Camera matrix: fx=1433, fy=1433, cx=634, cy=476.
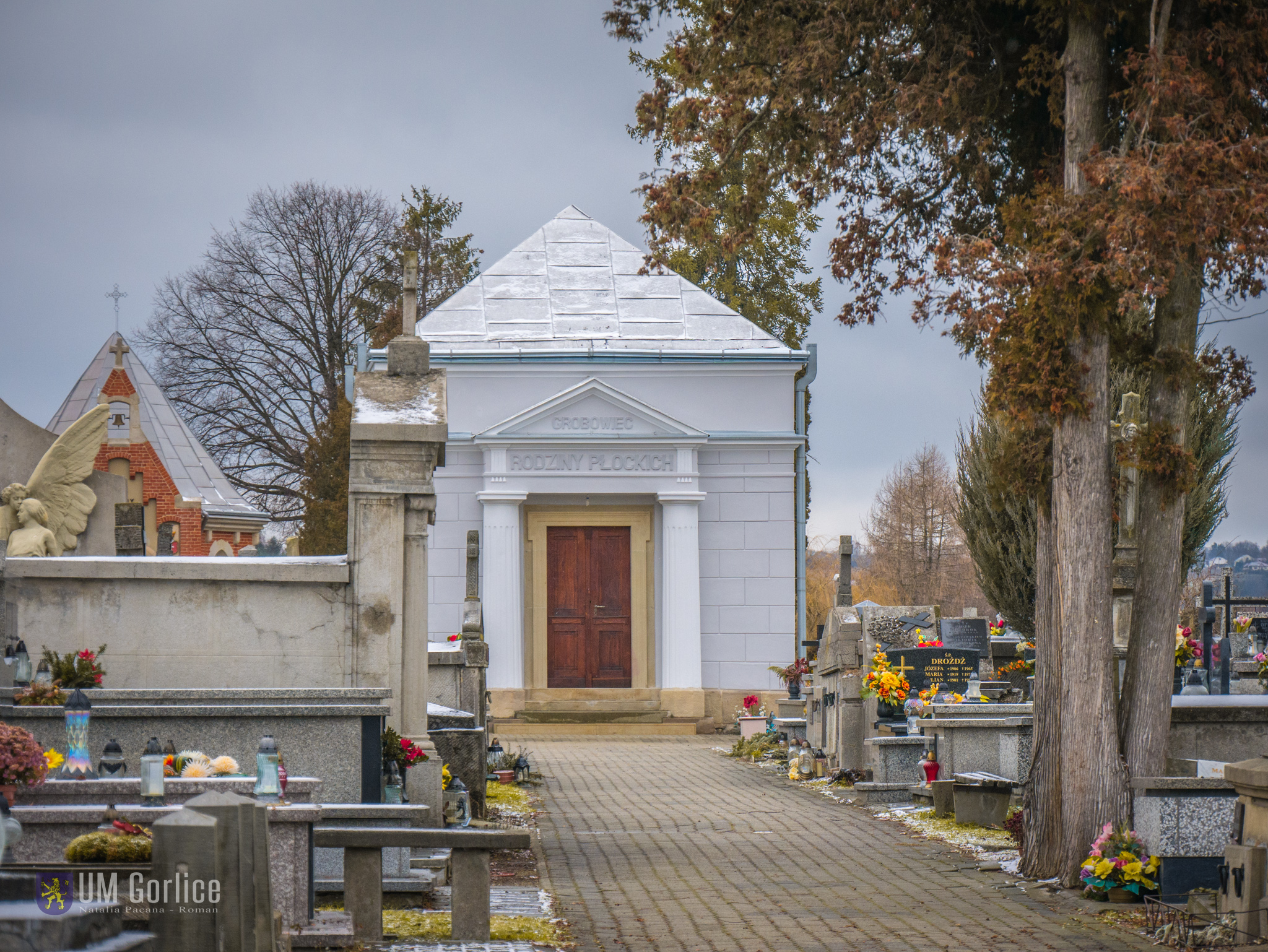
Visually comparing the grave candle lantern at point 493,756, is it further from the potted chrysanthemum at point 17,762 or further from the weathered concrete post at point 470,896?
the potted chrysanthemum at point 17,762

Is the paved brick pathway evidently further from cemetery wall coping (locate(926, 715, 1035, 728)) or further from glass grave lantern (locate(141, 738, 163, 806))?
glass grave lantern (locate(141, 738, 163, 806))

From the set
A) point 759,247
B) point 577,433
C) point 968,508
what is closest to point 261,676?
point 577,433

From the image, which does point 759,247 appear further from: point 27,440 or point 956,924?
point 956,924

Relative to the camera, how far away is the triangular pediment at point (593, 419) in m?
21.7

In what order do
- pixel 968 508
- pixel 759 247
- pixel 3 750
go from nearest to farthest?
pixel 3 750
pixel 968 508
pixel 759 247

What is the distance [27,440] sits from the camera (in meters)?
10.2

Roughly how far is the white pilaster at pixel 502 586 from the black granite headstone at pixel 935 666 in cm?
809

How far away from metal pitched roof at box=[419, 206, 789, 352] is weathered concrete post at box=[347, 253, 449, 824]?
1394 centimetres

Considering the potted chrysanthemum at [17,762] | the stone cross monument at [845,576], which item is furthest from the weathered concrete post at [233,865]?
the stone cross monument at [845,576]

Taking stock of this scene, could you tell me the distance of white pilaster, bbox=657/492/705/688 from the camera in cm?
2183

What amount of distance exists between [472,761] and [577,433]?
1104cm

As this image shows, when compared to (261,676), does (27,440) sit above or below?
above

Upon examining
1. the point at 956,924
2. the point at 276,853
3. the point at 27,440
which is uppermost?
the point at 27,440

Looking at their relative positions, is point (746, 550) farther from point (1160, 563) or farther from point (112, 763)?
point (112, 763)
